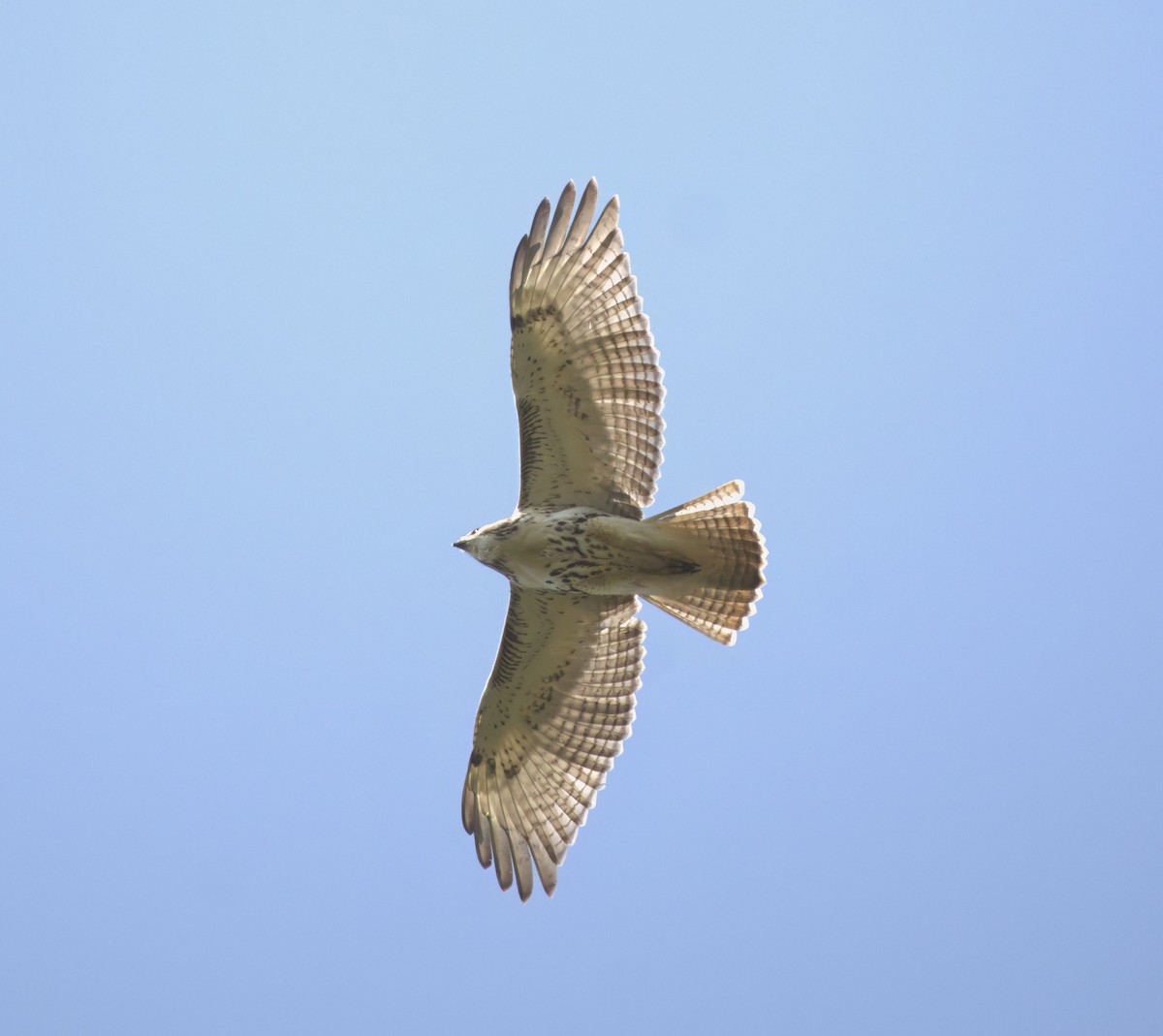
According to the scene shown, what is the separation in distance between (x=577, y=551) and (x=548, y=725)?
4.50ft

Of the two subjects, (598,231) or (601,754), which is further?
(601,754)

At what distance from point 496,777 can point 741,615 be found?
194 centimetres

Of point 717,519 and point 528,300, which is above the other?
point 528,300

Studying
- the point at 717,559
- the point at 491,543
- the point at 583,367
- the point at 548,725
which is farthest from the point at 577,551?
the point at 548,725

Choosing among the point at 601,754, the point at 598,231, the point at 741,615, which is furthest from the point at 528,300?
the point at 601,754

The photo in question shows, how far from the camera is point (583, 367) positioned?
836 cm

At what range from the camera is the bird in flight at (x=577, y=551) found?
8250mm

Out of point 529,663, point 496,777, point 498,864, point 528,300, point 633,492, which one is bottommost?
point 498,864

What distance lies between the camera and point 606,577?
8508 millimetres

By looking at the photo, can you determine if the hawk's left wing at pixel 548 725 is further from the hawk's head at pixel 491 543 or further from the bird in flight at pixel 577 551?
the hawk's head at pixel 491 543

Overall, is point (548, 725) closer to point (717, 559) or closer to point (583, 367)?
point (717, 559)

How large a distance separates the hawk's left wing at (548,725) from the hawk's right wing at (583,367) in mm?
811

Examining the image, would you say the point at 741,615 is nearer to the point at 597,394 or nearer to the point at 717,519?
the point at 717,519

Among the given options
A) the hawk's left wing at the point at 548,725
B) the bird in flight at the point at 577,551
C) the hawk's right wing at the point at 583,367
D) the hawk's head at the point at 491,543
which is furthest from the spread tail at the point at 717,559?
the hawk's head at the point at 491,543
